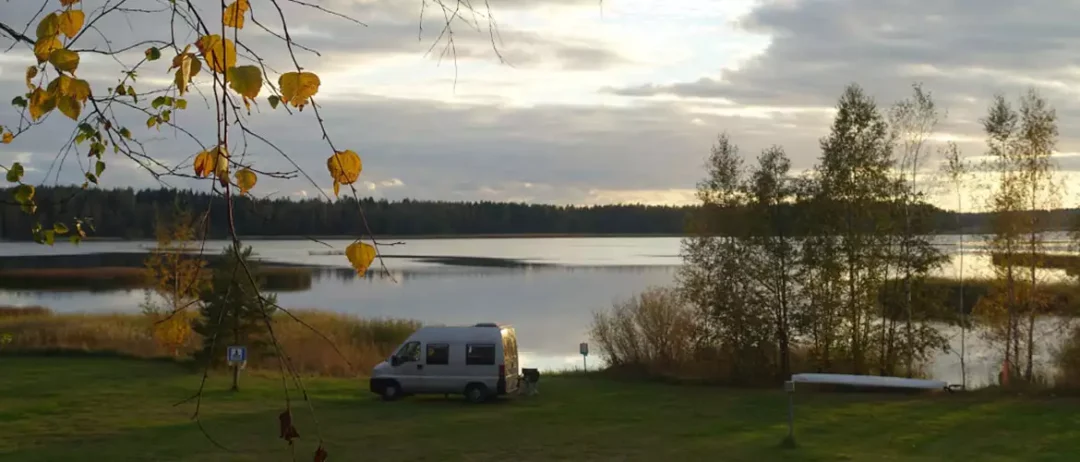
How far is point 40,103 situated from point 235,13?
531mm

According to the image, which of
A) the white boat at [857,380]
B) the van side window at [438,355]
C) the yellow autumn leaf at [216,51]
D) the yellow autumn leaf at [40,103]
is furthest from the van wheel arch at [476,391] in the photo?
the yellow autumn leaf at [216,51]

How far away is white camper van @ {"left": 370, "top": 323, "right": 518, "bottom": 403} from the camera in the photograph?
67.7 ft

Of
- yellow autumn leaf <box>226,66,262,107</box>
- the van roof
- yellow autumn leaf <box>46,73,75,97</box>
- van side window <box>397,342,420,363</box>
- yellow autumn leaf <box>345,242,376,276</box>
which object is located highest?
yellow autumn leaf <box>46,73,75,97</box>

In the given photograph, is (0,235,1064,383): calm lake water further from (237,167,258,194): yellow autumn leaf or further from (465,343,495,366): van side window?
(237,167,258,194): yellow autumn leaf

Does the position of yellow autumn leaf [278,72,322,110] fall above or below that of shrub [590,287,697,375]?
above

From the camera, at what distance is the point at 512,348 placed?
850 inches

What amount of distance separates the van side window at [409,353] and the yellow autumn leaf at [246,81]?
19.4 m

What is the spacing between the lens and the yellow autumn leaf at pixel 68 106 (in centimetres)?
224

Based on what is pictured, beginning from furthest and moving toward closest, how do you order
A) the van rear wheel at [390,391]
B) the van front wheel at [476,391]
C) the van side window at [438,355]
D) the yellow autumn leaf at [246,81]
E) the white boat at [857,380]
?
the van rear wheel at [390,391]
the van side window at [438,355]
the van front wheel at [476,391]
the white boat at [857,380]
the yellow autumn leaf at [246,81]

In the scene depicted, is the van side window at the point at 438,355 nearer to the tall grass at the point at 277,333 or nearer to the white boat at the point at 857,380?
the tall grass at the point at 277,333

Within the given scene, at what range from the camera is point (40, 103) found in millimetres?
2303

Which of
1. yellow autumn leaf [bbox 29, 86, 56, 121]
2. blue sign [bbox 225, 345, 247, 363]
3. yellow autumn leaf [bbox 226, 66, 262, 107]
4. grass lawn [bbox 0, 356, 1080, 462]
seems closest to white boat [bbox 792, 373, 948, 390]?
grass lawn [bbox 0, 356, 1080, 462]

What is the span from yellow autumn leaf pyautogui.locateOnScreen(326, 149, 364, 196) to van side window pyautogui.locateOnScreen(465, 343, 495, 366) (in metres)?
18.8

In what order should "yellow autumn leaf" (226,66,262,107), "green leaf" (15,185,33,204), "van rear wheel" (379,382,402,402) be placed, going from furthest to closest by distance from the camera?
"van rear wheel" (379,382,402,402) → "green leaf" (15,185,33,204) → "yellow autumn leaf" (226,66,262,107)
